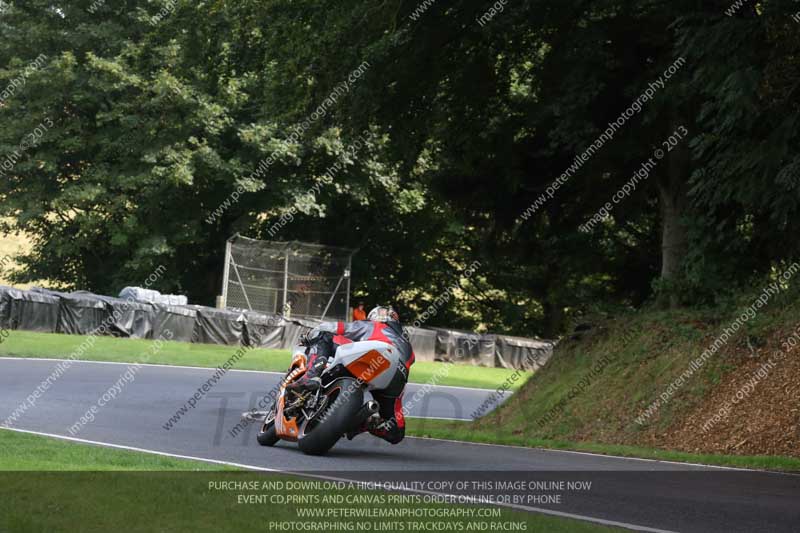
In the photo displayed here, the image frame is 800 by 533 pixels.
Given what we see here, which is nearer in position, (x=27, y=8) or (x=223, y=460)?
(x=223, y=460)

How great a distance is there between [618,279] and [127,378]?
981 centimetres

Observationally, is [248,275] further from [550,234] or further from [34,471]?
[34,471]

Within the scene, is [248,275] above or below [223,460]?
below

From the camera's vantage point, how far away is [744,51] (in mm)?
13492

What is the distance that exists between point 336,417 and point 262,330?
94.5 ft

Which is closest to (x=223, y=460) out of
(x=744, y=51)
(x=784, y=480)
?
(x=784, y=480)

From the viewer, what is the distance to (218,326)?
3900 cm

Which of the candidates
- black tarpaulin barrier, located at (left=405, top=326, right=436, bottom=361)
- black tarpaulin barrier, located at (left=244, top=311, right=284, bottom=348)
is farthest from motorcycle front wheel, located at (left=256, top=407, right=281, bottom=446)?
black tarpaulin barrier, located at (left=405, top=326, right=436, bottom=361)

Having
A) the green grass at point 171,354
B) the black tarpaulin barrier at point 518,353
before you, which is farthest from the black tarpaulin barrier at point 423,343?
the green grass at point 171,354

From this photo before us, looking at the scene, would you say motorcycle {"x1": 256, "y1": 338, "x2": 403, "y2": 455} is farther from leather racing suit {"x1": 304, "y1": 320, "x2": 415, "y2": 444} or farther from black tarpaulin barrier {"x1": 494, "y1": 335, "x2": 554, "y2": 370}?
black tarpaulin barrier {"x1": 494, "y1": 335, "x2": 554, "y2": 370}

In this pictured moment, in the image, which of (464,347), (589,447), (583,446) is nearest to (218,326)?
(464,347)

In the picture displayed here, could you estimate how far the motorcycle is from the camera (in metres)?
11.5

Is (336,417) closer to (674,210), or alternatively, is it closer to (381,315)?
(381,315)

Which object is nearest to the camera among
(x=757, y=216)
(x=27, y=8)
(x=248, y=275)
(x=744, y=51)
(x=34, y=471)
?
(x=34, y=471)
